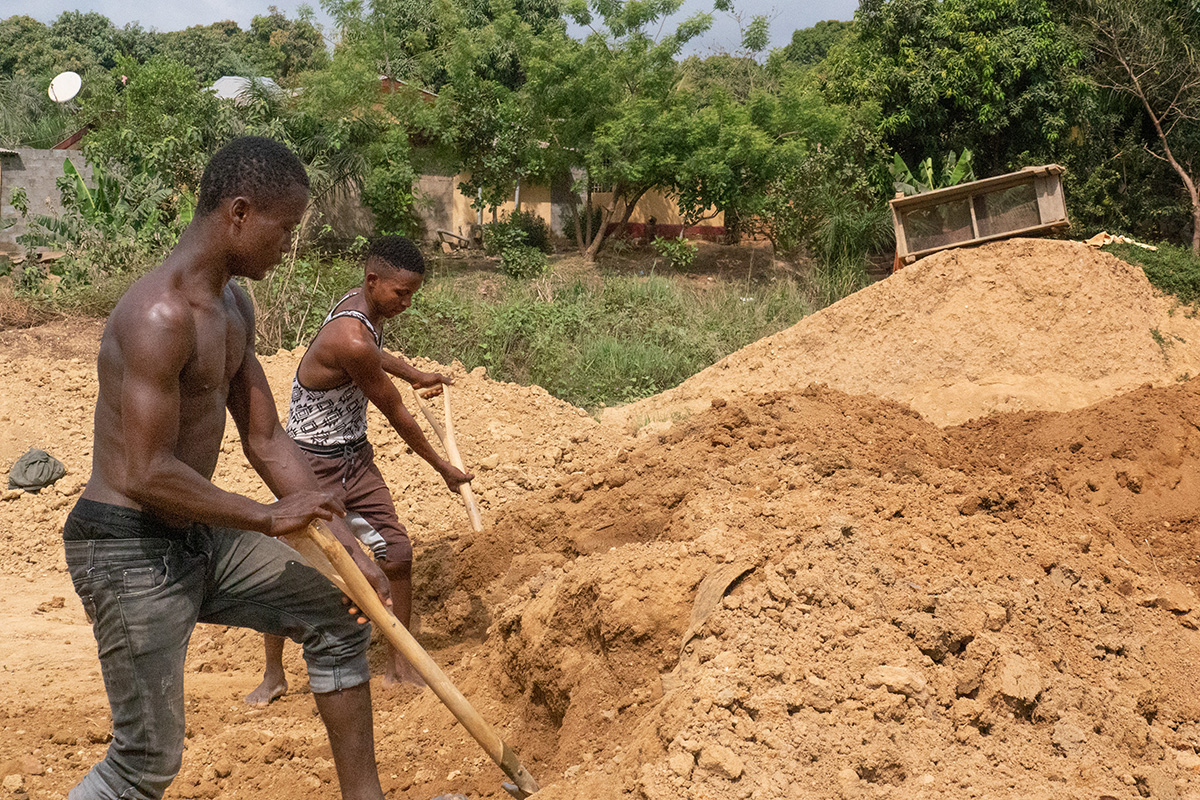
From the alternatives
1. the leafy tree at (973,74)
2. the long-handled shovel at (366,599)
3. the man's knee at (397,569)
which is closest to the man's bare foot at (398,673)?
the man's knee at (397,569)

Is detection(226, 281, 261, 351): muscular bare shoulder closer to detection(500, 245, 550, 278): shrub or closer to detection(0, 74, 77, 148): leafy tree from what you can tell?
detection(500, 245, 550, 278): shrub

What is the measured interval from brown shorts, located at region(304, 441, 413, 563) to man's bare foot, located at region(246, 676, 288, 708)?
25.3 inches

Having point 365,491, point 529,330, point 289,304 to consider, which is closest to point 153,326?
point 365,491

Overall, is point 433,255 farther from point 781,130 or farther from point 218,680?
point 218,680

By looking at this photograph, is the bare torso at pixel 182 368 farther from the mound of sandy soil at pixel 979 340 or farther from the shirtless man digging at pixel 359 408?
the mound of sandy soil at pixel 979 340

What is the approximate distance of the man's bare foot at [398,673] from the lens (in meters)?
3.76

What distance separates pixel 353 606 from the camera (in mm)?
2480

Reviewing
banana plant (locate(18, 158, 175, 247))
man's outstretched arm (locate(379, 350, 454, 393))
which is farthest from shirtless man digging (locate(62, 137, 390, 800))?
banana plant (locate(18, 158, 175, 247))

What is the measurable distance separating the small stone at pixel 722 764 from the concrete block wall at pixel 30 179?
15.1m

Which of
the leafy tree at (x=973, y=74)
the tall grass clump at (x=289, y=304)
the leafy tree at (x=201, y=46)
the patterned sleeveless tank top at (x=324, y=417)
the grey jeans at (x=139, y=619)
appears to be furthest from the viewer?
the leafy tree at (x=201, y=46)

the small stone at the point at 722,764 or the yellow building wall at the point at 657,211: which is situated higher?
the yellow building wall at the point at 657,211

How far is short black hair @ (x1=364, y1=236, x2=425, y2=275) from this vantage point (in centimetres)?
362

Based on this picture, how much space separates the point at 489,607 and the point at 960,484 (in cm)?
213

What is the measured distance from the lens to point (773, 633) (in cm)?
285
